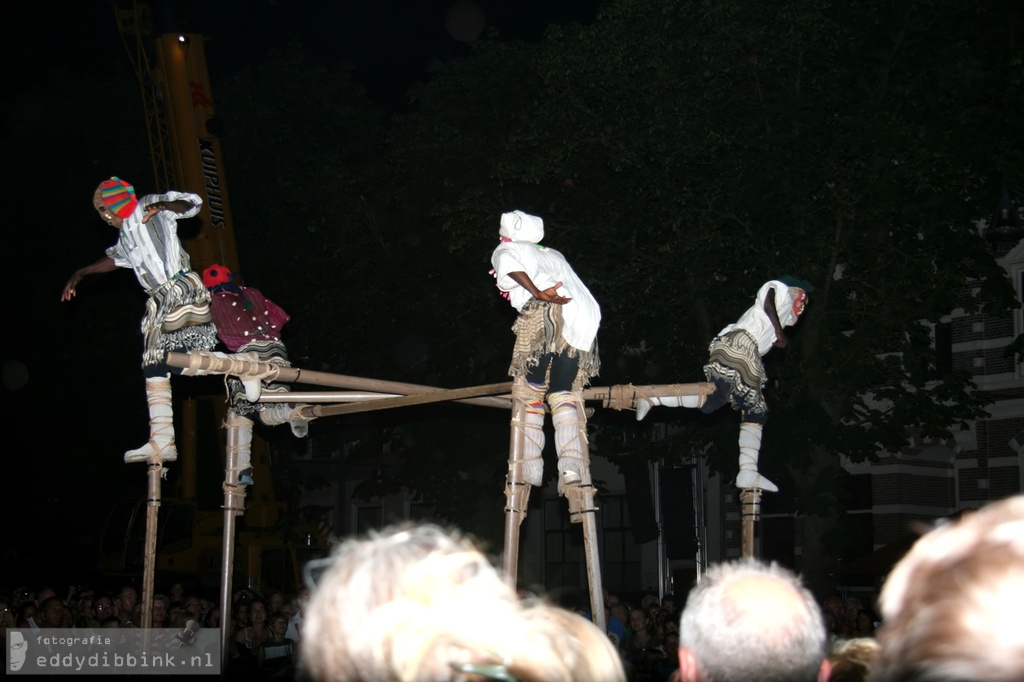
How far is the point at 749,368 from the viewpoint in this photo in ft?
26.2

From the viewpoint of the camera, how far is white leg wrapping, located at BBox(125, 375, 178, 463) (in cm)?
795

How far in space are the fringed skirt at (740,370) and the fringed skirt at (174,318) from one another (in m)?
3.68

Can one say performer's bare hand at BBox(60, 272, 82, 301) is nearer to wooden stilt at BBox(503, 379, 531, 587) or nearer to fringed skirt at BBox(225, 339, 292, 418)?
fringed skirt at BBox(225, 339, 292, 418)

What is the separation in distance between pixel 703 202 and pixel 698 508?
952 cm

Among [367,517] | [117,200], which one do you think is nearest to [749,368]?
[117,200]

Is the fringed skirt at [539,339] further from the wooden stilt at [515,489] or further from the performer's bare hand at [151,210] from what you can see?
the performer's bare hand at [151,210]

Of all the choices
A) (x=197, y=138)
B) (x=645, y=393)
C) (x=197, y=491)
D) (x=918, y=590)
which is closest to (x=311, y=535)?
(x=197, y=491)

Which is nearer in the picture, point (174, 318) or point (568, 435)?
point (568, 435)

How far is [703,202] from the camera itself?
15695 millimetres

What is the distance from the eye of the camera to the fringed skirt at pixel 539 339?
7.43 m

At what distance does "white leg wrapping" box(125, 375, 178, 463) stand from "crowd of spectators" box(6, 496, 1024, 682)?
5893mm

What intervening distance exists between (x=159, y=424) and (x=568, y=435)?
2.92 m

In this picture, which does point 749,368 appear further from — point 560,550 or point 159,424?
point 560,550

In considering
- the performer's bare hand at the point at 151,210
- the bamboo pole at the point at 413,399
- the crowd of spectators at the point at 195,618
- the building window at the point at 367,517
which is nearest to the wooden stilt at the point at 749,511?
the bamboo pole at the point at 413,399
